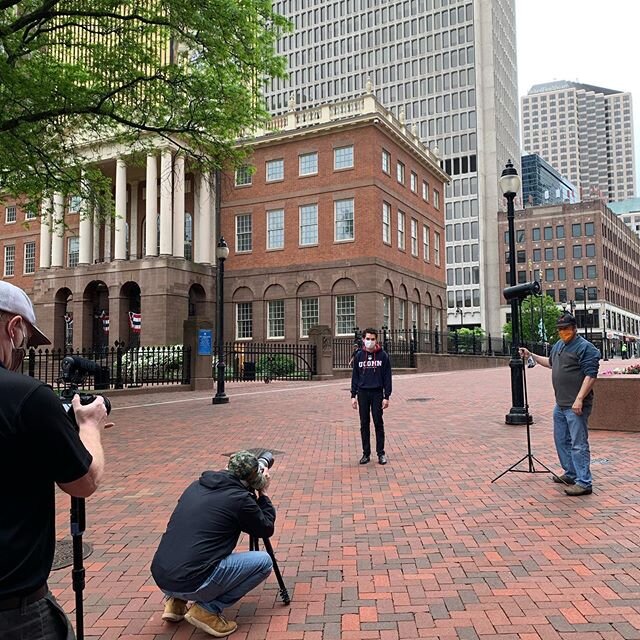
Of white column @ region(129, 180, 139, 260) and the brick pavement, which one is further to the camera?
white column @ region(129, 180, 139, 260)

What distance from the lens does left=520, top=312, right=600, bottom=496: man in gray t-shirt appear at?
20.8ft

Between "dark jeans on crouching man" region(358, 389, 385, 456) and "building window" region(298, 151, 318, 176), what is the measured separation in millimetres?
32773

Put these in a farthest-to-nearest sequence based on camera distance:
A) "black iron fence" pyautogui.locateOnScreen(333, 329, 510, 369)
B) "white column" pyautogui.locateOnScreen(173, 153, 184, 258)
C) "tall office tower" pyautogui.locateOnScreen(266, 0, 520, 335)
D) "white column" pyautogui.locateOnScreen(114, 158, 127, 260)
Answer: "tall office tower" pyautogui.locateOnScreen(266, 0, 520, 335)
"white column" pyautogui.locateOnScreen(114, 158, 127, 260)
"white column" pyautogui.locateOnScreen(173, 153, 184, 258)
"black iron fence" pyautogui.locateOnScreen(333, 329, 510, 369)

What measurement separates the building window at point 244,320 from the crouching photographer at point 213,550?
37475mm

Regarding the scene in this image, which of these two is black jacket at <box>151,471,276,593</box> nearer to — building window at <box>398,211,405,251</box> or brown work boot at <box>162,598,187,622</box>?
brown work boot at <box>162,598,187,622</box>

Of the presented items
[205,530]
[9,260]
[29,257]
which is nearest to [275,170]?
[29,257]

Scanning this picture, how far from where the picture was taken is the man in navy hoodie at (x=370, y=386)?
818 cm

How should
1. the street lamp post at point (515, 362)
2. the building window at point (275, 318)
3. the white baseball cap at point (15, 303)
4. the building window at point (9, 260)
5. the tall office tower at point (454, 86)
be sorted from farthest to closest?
the tall office tower at point (454, 86), the building window at point (9, 260), the building window at point (275, 318), the street lamp post at point (515, 362), the white baseball cap at point (15, 303)

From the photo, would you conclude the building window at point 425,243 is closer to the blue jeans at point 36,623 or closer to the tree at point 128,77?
the tree at point 128,77

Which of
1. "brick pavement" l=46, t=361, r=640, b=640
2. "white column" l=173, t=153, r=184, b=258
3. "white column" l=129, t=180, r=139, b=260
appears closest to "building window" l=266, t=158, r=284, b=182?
"white column" l=173, t=153, r=184, b=258

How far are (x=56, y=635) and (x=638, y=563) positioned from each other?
4143mm

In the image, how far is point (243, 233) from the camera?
41.8 m

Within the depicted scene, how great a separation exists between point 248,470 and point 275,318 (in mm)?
36811

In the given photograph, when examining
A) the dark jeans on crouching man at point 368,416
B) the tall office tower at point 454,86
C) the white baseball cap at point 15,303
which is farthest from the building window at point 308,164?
the tall office tower at point 454,86
